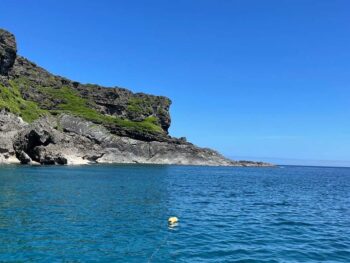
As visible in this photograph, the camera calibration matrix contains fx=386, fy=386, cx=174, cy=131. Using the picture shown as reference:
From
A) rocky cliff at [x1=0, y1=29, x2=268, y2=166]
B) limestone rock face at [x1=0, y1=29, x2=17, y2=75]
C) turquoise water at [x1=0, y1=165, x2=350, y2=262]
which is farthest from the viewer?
limestone rock face at [x1=0, y1=29, x2=17, y2=75]

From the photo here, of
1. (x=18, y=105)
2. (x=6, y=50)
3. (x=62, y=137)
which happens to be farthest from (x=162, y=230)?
(x=6, y=50)

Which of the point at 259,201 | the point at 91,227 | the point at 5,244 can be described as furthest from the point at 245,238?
the point at 259,201

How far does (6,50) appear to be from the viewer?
579 ft

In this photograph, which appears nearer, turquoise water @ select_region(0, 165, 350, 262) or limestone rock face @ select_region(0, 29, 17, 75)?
turquoise water @ select_region(0, 165, 350, 262)

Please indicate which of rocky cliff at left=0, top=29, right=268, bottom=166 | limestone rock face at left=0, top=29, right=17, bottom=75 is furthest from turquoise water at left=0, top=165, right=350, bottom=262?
limestone rock face at left=0, top=29, right=17, bottom=75

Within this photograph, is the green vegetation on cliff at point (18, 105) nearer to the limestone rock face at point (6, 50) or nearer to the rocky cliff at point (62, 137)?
the rocky cliff at point (62, 137)

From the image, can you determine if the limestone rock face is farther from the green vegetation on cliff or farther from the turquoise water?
the turquoise water

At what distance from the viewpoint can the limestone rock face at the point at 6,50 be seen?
175 m

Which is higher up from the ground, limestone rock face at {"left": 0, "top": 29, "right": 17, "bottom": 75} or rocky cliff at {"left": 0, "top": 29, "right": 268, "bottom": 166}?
limestone rock face at {"left": 0, "top": 29, "right": 17, "bottom": 75}

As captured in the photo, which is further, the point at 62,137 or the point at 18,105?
the point at 18,105

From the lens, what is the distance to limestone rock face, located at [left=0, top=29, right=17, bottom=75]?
175125 millimetres

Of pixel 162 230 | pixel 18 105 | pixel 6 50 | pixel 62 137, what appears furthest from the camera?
pixel 6 50

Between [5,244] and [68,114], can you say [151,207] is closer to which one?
[5,244]

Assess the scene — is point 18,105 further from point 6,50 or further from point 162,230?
point 162,230
